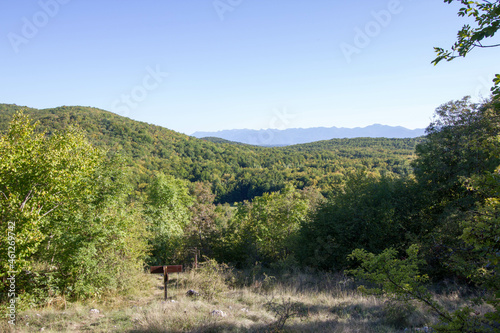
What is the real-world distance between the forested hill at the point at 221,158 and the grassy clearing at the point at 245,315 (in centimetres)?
5831

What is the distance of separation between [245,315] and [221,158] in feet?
349

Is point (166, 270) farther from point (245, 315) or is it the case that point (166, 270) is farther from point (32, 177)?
point (32, 177)

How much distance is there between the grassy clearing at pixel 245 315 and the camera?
17.8ft

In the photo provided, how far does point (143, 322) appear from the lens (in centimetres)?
562

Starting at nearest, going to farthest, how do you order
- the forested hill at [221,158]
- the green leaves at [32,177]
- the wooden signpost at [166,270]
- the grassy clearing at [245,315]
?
the grassy clearing at [245,315]
the green leaves at [32,177]
the wooden signpost at [166,270]
the forested hill at [221,158]

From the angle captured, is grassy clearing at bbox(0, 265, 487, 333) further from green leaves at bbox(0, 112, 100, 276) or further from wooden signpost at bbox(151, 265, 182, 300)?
green leaves at bbox(0, 112, 100, 276)

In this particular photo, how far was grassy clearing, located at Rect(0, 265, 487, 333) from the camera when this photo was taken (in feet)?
17.8

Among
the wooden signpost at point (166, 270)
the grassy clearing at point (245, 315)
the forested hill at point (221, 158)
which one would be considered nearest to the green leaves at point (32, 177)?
the grassy clearing at point (245, 315)

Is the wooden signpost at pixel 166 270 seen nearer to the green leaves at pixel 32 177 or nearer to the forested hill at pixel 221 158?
the green leaves at pixel 32 177

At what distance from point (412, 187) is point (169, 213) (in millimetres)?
20147

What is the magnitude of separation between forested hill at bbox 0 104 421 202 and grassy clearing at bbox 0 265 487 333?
5831 cm

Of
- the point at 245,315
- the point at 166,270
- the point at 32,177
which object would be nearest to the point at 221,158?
the point at 32,177

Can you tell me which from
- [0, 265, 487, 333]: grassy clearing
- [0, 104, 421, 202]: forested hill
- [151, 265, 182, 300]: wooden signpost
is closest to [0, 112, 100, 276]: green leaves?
[0, 265, 487, 333]: grassy clearing

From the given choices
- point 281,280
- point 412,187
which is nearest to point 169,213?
point 281,280
